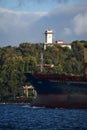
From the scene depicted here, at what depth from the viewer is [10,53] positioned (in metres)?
196

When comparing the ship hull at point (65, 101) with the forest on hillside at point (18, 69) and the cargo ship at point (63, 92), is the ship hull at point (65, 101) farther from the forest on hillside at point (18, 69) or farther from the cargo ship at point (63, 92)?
the forest on hillside at point (18, 69)

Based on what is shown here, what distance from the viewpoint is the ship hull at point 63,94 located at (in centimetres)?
10462

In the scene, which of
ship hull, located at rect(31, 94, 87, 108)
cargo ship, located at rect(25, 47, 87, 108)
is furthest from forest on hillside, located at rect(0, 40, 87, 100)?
ship hull, located at rect(31, 94, 87, 108)

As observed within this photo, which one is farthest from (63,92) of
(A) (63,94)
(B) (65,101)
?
(B) (65,101)

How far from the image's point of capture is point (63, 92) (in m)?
106

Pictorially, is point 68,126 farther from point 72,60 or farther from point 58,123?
point 72,60

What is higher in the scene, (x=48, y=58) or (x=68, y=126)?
(x=48, y=58)

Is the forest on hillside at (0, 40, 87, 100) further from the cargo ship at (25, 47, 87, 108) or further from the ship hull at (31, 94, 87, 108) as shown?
the ship hull at (31, 94, 87, 108)

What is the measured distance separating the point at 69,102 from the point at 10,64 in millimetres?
66646

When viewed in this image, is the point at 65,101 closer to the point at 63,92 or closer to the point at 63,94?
the point at 63,94

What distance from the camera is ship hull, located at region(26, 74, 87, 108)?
104625 millimetres

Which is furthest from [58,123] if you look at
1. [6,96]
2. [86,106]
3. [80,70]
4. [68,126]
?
[80,70]

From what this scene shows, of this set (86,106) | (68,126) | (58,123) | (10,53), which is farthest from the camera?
(10,53)

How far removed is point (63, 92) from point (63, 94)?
41cm
